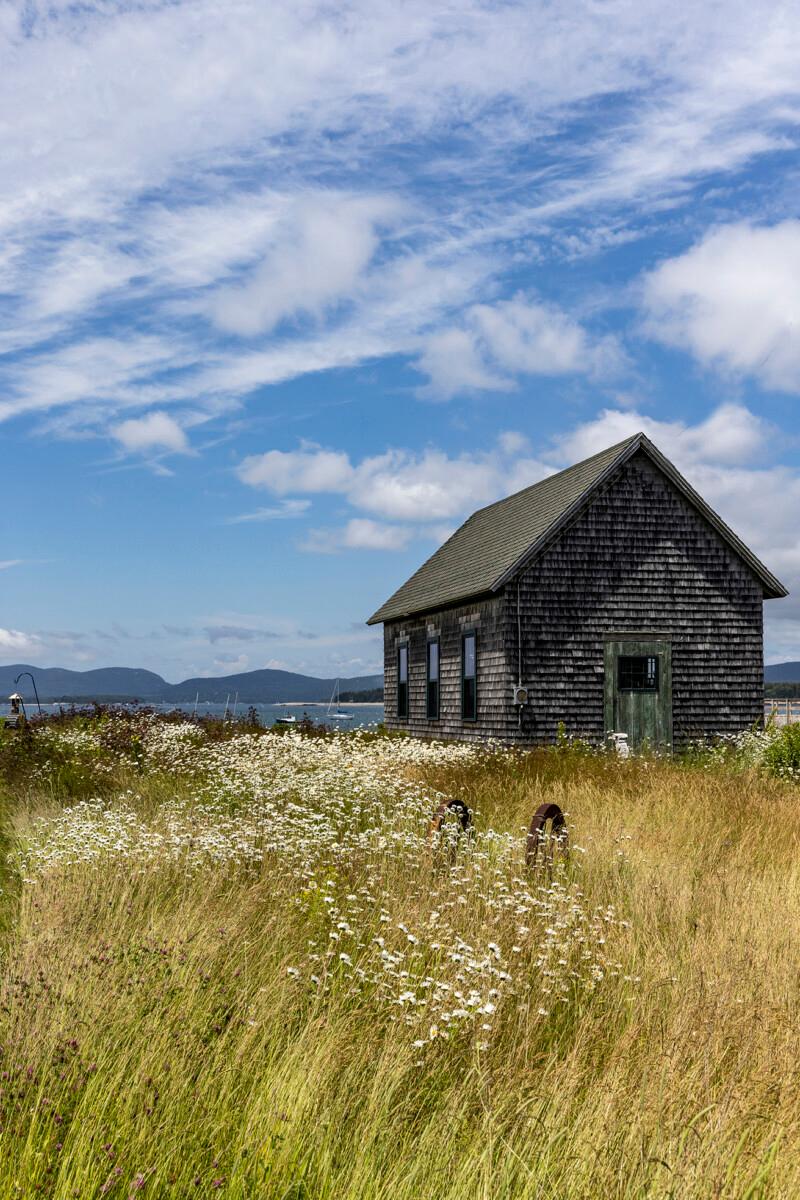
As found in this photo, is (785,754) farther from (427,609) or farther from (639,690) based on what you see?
(427,609)

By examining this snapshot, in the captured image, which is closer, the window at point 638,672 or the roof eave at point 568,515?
the roof eave at point 568,515

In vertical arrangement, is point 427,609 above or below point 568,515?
below

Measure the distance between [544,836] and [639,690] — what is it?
13485 mm

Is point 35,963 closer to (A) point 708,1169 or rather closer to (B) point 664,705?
(A) point 708,1169

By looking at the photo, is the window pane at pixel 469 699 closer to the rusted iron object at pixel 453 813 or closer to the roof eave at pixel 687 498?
the roof eave at pixel 687 498

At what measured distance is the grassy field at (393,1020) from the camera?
12.6ft

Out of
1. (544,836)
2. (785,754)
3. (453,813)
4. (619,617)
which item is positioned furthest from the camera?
(619,617)

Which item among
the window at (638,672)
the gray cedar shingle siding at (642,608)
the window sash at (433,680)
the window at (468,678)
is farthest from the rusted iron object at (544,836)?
the window sash at (433,680)

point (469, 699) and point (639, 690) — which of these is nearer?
point (639, 690)

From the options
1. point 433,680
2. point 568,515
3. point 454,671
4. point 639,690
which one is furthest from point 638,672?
point 433,680

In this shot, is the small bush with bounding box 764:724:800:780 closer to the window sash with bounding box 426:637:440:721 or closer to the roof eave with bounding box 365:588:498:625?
the roof eave with bounding box 365:588:498:625

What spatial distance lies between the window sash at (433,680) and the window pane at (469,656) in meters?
2.01

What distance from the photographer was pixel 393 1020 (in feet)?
17.2

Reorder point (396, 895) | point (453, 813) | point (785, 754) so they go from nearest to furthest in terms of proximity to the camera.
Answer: point (396, 895) < point (453, 813) < point (785, 754)
